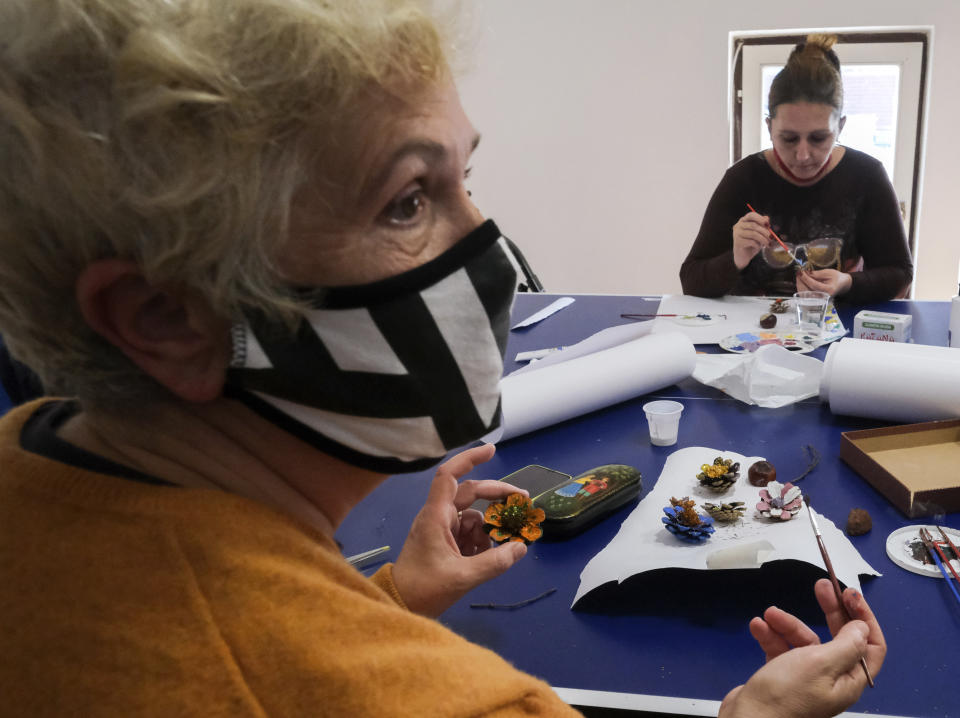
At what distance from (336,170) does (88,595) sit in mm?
356

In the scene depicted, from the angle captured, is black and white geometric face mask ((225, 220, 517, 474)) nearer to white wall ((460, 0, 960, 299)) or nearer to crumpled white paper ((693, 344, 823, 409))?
crumpled white paper ((693, 344, 823, 409))

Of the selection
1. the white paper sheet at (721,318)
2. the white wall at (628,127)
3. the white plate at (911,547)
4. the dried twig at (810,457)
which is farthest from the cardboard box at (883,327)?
the white wall at (628,127)

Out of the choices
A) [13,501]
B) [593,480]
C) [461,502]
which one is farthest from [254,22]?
[593,480]

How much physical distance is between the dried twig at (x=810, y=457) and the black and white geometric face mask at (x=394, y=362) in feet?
2.58

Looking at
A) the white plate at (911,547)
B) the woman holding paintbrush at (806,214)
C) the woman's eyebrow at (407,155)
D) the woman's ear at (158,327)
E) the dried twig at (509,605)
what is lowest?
the dried twig at (509,605)

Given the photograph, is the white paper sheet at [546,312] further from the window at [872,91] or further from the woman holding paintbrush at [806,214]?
the window at [872,91]

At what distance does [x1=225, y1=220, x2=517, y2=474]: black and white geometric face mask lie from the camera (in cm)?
59

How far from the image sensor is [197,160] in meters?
0.50

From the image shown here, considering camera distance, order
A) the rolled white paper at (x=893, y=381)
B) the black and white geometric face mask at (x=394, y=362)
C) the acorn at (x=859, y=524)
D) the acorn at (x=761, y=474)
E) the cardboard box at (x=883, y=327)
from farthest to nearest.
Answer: the cardboard box at (x=883, y=327) → the rolled white paper at (x=893, y=381) → the acorn at (x=761, y=474) → the acorn at (x=859, y=524) → the black and white geometric face mask at (x=394, y=362)

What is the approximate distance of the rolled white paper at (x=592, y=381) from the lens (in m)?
1.48

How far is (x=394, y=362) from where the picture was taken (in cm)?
63

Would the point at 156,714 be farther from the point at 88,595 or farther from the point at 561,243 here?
the point at 561,243

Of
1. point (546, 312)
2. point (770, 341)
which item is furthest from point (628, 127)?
point (770, 341)

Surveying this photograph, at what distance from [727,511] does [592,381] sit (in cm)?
52
